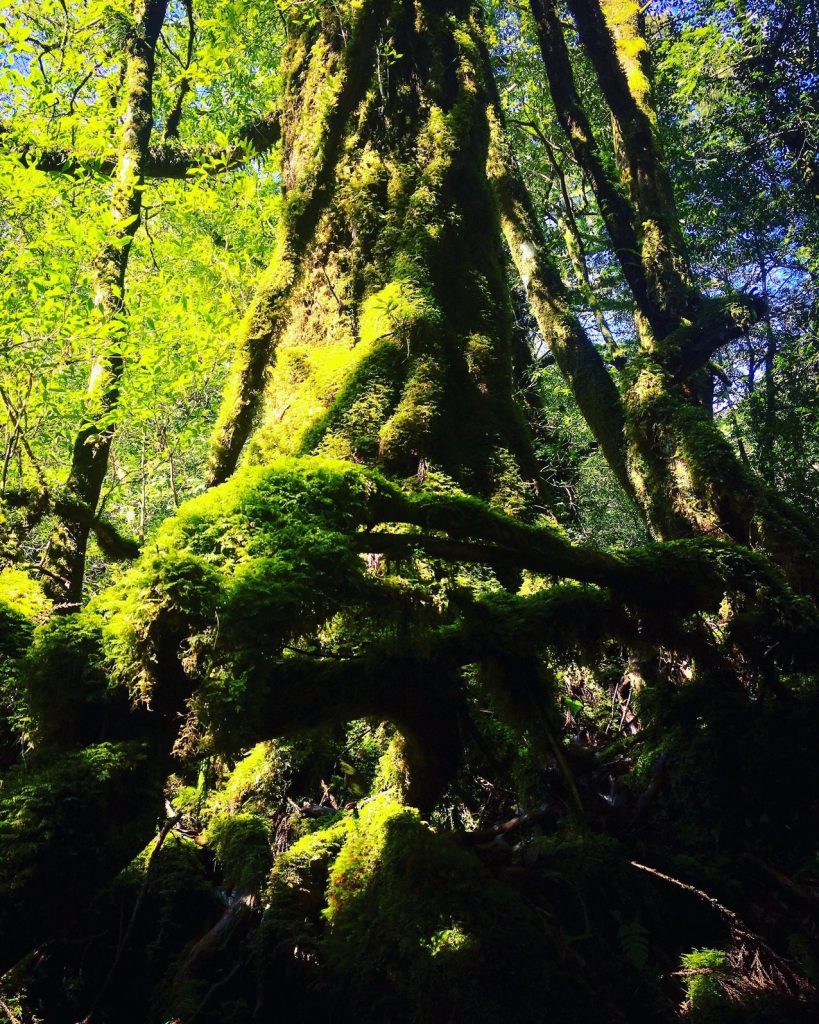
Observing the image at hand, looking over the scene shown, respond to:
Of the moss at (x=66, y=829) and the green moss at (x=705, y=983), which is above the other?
the moss at (x=66, y=829)

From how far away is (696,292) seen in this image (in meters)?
8.13

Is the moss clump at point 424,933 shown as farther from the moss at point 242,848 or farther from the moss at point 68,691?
the moss at point 68,691

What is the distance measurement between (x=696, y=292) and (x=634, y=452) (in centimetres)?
240

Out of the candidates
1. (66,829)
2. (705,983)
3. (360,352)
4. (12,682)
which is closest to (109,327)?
(360,352)

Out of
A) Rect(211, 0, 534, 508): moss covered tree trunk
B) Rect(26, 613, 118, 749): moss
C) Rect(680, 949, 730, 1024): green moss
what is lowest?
Rect(680, 949, 730, 1024): green moss

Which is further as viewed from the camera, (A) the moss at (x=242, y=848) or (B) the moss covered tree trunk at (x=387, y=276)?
(B) the moss covered tree trunk at (x=387, y=276)

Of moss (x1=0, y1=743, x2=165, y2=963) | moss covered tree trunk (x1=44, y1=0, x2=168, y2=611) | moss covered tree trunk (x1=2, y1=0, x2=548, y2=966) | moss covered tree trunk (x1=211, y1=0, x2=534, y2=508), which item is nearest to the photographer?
moss (x1=0, y1=743, x2=165, y2=963)

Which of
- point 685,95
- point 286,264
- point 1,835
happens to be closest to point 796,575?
point 286,264

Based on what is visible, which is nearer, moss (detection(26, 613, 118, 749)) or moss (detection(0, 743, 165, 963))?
moss (detection(0, 743, 165, 963))

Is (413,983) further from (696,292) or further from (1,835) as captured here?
(696,292)

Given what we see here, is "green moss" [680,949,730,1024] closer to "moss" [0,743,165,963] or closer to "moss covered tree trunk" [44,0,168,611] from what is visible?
"moss" [0,743,165,963]

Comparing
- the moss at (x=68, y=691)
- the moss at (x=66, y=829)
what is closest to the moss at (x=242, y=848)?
the moss at (x=66, y=829)

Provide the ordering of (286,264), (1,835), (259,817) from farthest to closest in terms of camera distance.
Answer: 1. (286,264)
2. (259,817)
3. (1,835)

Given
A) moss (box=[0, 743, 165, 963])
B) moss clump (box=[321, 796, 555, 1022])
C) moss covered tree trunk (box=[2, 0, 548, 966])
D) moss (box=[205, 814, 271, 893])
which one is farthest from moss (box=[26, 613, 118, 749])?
moss (box=[205, 814, 271, 893])
